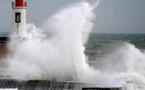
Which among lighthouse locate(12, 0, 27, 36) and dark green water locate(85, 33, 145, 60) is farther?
dark green water locate(85, 33, 145, 60)

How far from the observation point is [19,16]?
30391 millimetres

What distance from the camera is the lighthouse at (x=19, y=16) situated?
30.3m

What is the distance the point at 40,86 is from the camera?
17797 mm

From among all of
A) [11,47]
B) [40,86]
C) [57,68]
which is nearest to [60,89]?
[40,86]

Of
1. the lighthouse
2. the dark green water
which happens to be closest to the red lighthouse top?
Answer: the lighthouse

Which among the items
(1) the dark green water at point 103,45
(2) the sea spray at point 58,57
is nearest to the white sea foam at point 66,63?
(2) the sea spray at point 58,57

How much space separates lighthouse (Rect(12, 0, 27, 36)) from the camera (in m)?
30.3

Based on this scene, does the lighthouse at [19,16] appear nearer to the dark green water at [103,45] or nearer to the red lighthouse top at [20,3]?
the red lighthouse top at [20,3]

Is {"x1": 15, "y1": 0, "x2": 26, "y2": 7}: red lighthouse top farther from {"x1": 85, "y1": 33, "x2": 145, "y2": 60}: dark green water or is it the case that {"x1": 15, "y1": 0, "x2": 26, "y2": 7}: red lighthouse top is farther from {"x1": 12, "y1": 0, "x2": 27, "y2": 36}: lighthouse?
{"x1": 85, "y1": 33, "x2": 145, "y2": 60}: dark green water

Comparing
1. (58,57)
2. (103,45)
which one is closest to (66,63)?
(58,57)

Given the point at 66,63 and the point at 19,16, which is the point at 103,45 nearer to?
the point at 19,16

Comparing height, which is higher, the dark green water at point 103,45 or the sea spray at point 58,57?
the dark green water at point 103,45

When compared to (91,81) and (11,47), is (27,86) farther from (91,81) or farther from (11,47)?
(11,47)

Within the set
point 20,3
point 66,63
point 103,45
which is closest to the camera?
point 66,63
